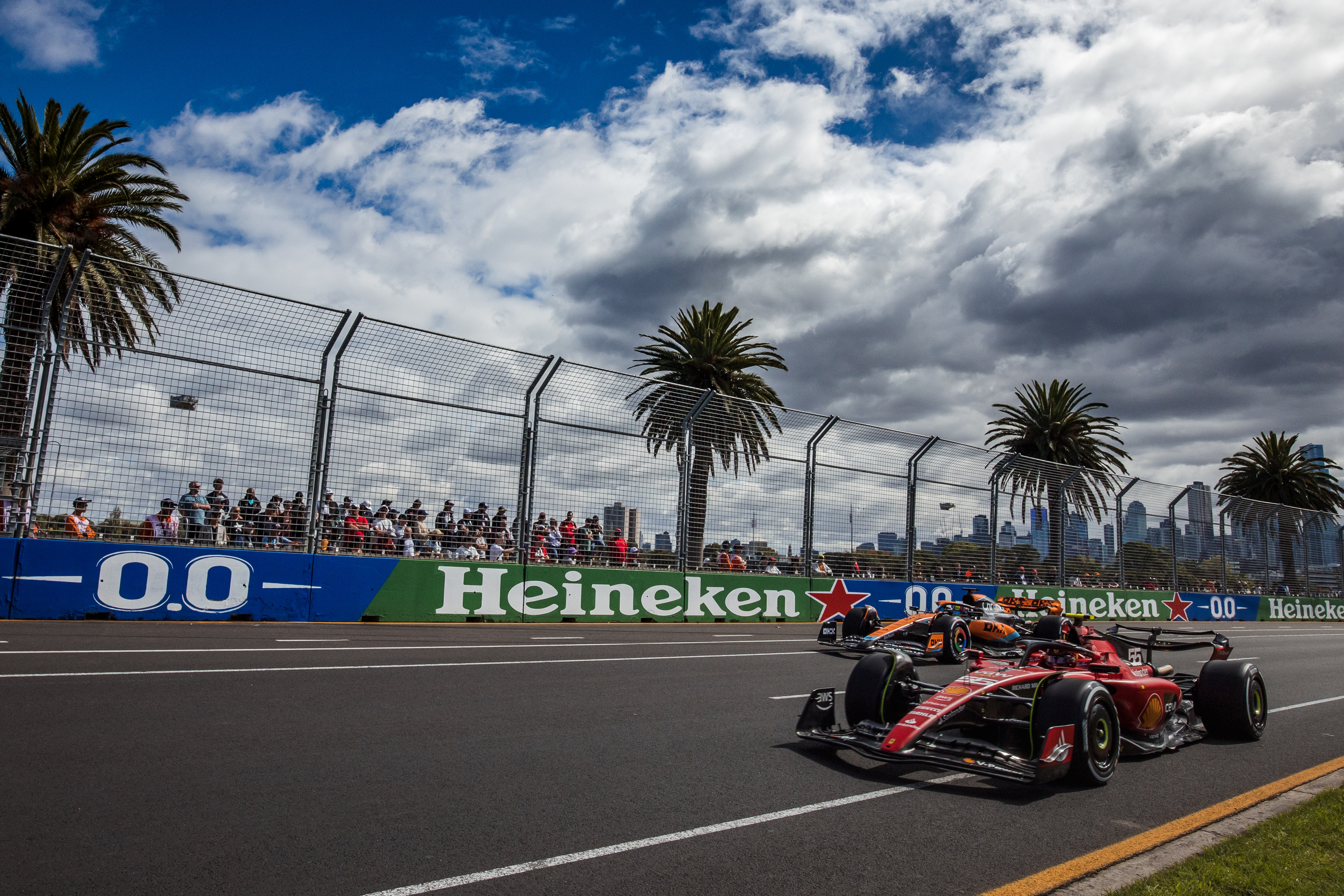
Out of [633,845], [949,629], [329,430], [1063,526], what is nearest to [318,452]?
[329,430]

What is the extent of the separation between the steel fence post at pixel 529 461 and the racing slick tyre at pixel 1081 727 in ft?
32.6

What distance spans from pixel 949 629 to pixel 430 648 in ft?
21.3

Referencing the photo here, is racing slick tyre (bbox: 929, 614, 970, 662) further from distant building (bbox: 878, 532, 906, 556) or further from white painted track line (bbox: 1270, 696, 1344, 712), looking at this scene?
distant building (bbox: 878, 532, 906, 556)

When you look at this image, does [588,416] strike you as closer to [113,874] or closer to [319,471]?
[319,471]

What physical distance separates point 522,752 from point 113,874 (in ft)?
7.98

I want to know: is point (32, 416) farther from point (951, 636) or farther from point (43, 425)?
point (951, 636)

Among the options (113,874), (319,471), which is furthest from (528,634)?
(113,874)

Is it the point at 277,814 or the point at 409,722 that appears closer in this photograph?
the point at 277,814

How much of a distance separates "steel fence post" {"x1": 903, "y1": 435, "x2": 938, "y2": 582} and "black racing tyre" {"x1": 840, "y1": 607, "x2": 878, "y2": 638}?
317 inches

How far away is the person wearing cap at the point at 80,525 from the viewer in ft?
34.8

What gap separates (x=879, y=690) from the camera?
6121 millimetres

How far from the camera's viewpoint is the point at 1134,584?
26.4m

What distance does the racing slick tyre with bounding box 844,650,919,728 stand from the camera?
6129 mm

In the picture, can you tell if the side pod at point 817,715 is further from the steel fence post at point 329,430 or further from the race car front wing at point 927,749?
the steel fence post at point 329,430
